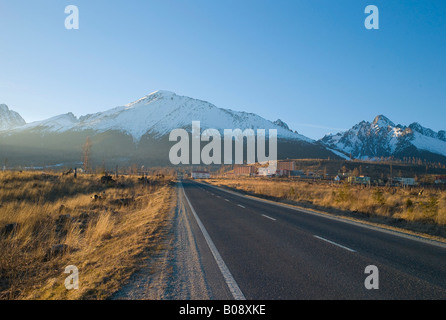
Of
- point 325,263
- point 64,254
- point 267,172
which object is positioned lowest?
point 267,172

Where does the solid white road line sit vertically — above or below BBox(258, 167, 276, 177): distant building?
above

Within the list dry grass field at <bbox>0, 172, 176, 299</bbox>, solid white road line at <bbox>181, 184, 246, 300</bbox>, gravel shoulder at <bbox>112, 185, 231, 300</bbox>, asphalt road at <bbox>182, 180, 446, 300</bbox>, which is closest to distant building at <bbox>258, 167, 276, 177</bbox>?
dry grass field at <bbox>0, 172, 176, 299</bbox>

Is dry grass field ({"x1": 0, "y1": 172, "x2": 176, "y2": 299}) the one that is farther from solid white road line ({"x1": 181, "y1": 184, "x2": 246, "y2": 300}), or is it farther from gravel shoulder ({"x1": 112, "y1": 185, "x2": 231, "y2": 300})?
solid white road line ({"x1": 181, "y1": 184, "x2": 246, "y2": 300})

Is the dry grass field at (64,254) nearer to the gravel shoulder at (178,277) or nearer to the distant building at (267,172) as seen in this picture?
the gravel shoulder at (178,277)

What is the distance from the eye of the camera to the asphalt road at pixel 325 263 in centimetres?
445

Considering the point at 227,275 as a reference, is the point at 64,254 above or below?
below

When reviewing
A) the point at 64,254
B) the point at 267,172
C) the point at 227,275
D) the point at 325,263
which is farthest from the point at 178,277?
the point at 267,172

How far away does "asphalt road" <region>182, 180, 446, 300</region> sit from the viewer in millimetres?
4449

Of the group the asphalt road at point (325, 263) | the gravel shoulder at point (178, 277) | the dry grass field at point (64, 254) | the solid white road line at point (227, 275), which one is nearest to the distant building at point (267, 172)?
the dry grass field at point (64, 254)

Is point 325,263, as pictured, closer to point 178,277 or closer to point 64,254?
point 178,277

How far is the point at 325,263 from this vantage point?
19.6 ft

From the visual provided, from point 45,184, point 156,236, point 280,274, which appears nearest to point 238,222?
point 156,236

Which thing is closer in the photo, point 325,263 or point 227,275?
point 227,275

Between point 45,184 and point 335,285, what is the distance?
25042mm
